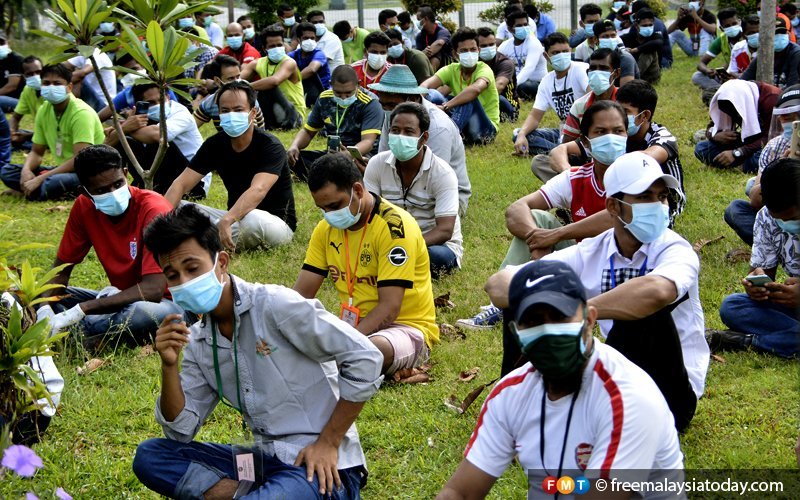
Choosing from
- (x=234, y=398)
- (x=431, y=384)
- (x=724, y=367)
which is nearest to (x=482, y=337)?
(x=431, y=384)

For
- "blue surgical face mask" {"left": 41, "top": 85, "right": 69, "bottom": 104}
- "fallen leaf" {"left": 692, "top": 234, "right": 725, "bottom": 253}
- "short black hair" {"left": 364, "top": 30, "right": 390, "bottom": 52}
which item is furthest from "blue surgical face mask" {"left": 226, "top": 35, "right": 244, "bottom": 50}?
"fallen leaf" {"left": 692, "top": 234, "right": 725, "bottom": 253}

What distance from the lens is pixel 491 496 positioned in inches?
162

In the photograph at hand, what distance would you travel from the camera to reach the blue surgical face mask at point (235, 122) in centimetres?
760

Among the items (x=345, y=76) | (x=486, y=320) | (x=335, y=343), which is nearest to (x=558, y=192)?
(x=486, y=320)

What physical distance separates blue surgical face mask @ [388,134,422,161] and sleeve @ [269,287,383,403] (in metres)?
3.32

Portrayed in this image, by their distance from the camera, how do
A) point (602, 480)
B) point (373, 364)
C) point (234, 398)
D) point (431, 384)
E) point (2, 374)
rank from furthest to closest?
point (431, 384)
point (2, 374)
point (234, 398)
point (373, 364)
point (602, 480)

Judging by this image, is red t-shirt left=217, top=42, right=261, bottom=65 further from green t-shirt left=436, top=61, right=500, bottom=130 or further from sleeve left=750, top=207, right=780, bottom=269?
sleeve left=750, top=207, right=780, bottom=269

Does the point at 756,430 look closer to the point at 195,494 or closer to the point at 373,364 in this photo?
the point at 373,364

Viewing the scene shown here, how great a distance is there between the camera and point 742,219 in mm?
6980

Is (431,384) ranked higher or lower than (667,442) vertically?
lower

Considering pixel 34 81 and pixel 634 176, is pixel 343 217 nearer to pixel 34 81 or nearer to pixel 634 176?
pixel 634 176

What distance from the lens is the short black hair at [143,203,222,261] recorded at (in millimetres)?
3746

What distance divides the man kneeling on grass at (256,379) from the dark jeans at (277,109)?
30.7ft

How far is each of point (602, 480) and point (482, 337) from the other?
3170 mm
